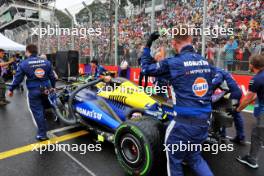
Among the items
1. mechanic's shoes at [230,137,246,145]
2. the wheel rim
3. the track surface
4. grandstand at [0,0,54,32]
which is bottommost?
the track surface

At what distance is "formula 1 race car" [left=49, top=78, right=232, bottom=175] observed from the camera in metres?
3.29

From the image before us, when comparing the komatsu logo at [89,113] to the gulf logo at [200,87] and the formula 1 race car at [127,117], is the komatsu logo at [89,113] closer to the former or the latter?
the formula 1 race car at [127,117]

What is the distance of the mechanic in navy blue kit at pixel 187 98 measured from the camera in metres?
2.67

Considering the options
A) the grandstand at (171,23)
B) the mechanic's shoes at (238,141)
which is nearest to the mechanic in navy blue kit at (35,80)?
the mechanic's shoes at (238,141)

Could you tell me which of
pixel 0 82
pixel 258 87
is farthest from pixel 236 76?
pixel 0 82

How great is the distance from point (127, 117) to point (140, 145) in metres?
1.00

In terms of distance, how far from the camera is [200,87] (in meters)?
2.73

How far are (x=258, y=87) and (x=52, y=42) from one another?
2073cm

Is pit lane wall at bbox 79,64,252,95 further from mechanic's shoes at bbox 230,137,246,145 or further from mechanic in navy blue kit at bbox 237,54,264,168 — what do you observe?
mechanic in navy blue kit at bbox 237,54,264,168

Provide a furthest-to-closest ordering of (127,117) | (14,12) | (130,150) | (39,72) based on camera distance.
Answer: (14,12)
(39,72)
(127,117)
(130,150)

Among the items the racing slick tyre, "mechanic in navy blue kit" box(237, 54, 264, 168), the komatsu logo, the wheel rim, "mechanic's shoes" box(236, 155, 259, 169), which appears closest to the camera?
the racing slick tyre

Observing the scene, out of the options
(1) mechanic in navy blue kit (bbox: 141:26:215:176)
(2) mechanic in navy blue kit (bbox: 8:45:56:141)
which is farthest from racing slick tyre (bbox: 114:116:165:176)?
(2) mechanic in navy blue kit (bbox: 8:45:56:141)

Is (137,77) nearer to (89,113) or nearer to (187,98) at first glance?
(89,113)

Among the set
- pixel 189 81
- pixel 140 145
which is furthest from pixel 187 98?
pixel 140 145
